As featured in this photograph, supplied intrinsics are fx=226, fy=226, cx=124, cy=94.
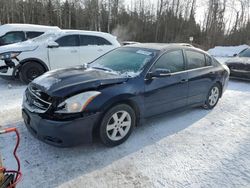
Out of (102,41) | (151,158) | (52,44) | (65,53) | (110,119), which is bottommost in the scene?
(151,158)

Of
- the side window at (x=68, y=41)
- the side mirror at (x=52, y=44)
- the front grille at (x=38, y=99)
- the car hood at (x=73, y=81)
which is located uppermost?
the side window at (x=68, y=41)

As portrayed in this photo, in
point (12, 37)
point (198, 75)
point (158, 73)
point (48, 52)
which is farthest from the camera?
point (12, 37)

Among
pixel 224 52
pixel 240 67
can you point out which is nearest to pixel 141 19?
pixel 224 52

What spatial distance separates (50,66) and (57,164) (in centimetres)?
450

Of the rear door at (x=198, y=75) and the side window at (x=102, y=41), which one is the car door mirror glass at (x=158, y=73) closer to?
the rear door at (x=198, y=75)

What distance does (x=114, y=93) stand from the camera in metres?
3.16

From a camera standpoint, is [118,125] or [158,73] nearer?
[118,125]

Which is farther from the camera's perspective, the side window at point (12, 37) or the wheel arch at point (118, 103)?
the side window at point (12, 37)

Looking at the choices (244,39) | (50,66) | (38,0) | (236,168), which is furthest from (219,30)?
(236,168)

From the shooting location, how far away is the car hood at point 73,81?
9.78ft

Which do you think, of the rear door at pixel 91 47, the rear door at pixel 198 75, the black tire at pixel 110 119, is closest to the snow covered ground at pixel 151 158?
the black tire at pixel 110 119

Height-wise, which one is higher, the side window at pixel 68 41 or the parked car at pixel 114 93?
the side window at pixel 68 41

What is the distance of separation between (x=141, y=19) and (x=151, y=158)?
4163 cm

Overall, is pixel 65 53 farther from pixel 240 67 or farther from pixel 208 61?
pixel 240 67
